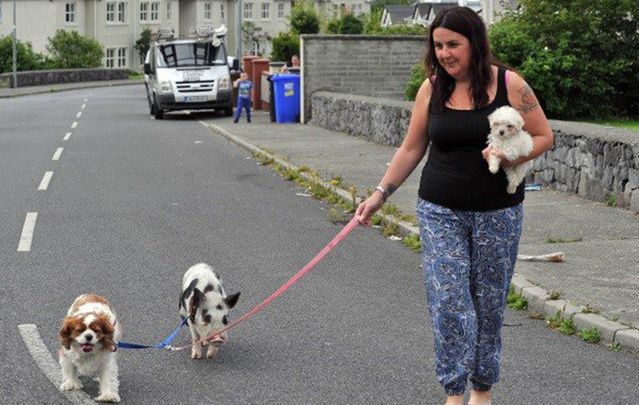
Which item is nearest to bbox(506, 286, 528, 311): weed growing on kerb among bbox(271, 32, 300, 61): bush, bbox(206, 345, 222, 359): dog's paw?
bbox(206, 345, 222, 359): dog's paw

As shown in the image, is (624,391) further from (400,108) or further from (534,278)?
(400,108)

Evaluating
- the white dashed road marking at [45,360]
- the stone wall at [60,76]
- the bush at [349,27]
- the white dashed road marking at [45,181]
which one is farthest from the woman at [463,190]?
the bush at [349,27]

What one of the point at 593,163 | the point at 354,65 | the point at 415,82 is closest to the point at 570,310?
the point at 593,163

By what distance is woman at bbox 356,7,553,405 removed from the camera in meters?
5.82

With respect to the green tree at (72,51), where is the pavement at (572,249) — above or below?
below

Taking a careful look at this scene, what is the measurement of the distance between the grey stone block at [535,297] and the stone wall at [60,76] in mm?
58604

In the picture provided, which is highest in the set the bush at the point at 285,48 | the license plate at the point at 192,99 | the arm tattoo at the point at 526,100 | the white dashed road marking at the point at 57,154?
the bush at the point at 285,48

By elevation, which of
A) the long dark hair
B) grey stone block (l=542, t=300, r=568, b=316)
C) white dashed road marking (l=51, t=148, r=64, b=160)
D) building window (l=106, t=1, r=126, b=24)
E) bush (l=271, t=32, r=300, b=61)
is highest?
building window (l=106, t=1, r=126, b=24)

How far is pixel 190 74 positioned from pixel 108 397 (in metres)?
31.1

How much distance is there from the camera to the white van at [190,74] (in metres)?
37.2

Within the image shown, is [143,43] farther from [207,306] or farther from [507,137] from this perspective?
[507,137]

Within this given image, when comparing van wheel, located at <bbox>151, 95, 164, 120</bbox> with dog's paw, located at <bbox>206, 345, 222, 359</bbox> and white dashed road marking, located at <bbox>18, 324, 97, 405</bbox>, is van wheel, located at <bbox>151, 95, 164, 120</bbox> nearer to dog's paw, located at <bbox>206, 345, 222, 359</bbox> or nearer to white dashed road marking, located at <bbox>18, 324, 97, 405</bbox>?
white dashed road marking, located at <bbox>18, 324, 97, 405</bbox>

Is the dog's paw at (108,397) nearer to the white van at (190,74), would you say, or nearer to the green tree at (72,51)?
the white van at (190,74)

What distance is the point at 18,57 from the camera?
2970 inches
